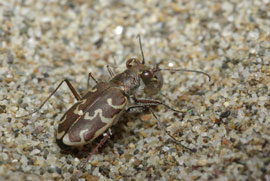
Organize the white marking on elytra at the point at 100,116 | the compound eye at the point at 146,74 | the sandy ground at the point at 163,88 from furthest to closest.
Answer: the compound eye at the point at 146,74, the white marking on elytra at the point at 100,116, the sandy ground at the point at 163,88

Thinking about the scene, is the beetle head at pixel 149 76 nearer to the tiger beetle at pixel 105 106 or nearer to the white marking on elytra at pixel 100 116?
the tiger beetle at pixel 105 106

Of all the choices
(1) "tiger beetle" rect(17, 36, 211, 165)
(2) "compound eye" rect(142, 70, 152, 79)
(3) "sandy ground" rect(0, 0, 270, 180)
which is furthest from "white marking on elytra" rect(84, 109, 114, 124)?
(2) "compound eye" rect(142, 70, 152, 79)

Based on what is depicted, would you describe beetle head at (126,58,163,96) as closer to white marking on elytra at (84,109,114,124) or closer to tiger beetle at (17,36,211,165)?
tiger beetle at (17,36,211,165)

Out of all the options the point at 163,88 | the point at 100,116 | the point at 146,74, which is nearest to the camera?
the point at 100,116

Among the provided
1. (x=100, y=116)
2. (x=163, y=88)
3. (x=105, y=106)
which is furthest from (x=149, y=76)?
(x=100, y=116)

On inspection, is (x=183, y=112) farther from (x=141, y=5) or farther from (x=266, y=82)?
(x=141, y=5)

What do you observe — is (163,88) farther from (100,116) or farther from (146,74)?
(100,116)

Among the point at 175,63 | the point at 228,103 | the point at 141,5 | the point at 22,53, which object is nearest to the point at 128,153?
the point at 228,103

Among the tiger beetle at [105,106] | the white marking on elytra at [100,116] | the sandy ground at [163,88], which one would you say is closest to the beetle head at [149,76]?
the tiger beetle at [105,106]
